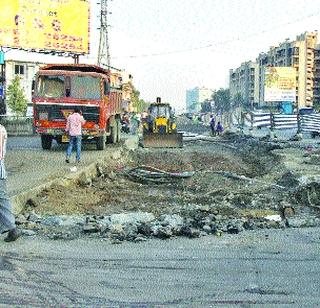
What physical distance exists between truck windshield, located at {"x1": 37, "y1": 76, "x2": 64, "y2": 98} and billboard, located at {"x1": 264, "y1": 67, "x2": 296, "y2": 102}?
3887 centimetres

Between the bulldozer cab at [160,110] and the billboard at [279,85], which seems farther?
the billboard at [279,85]

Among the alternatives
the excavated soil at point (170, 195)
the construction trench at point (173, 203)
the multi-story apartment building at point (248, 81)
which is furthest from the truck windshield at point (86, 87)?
the multi-story apartment building at point (248, 81)

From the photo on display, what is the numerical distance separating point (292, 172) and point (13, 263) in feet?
34.7

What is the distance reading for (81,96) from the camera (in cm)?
2258

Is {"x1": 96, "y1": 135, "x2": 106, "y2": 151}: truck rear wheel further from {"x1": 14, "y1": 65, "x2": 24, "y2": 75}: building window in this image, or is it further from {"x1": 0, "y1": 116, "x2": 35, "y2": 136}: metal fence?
{"x1": 14, "y1": 65, "x2": 24, "y2": 75}: building window

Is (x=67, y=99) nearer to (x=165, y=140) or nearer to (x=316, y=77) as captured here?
(x=165, y=140)

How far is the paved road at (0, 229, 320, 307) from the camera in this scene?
16.6 ft

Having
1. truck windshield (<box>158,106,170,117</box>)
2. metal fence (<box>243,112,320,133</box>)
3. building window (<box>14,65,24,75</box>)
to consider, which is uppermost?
building window (<box>14,65,24,75</box>)

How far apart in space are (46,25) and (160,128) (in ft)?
40.7

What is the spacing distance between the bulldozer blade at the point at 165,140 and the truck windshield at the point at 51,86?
26.4 ft

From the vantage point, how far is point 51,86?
22.6m

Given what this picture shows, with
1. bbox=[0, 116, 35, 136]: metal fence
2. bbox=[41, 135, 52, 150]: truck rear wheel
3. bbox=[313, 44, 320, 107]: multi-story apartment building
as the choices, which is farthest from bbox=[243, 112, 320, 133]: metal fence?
bbox=[313, 44, 320, 107]: multi-story apartment building

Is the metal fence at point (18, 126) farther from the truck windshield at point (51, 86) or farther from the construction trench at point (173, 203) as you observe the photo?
the construction trench at point (173, 203)

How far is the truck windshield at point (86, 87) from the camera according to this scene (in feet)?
73.9
